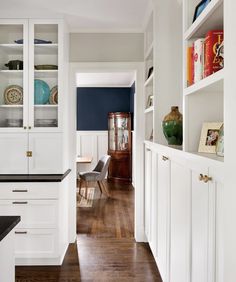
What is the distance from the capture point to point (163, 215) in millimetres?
2381

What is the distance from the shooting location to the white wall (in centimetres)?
384

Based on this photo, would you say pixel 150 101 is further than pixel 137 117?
No

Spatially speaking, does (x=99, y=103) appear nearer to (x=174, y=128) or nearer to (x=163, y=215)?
(x=174, y=128)

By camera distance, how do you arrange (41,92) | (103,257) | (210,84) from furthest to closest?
(41,92) → (103,257) → (210,84)

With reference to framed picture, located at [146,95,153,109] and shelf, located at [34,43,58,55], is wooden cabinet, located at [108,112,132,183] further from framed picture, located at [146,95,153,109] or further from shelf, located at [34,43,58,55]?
shelf, located at [34,43,58,55]


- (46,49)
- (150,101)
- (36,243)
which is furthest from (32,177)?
(150,101)

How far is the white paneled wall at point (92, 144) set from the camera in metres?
9.02

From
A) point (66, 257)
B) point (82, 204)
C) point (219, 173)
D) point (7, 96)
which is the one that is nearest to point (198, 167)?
point (219, 173)

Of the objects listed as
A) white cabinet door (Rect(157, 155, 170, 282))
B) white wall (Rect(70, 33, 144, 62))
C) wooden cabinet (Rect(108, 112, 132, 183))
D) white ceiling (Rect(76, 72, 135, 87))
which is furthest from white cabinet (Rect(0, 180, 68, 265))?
wooden cabinet (Rect(108, 112, 132, 183))

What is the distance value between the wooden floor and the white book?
2.01 meters

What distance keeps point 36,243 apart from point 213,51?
2541 mm

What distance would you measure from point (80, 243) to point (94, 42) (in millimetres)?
2375

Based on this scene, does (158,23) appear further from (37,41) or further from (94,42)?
(37,41)

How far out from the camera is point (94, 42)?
12.6ft
